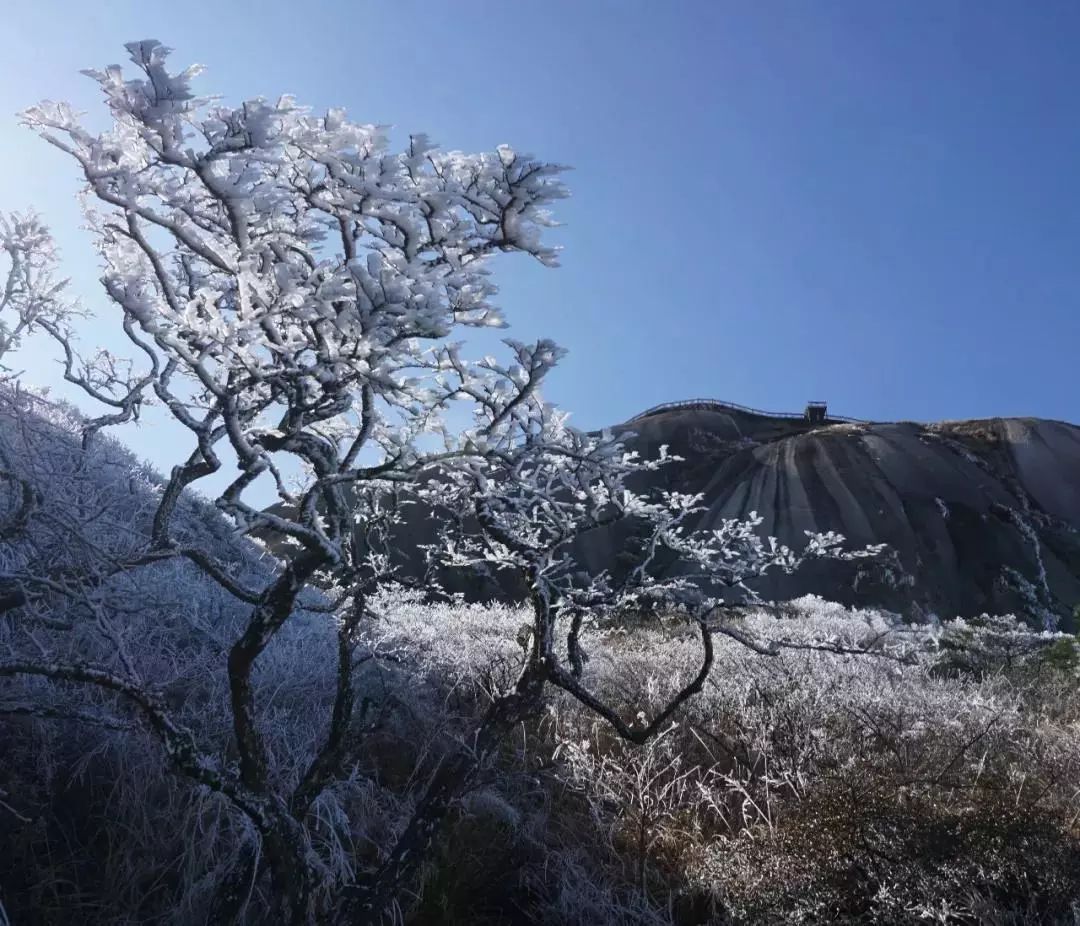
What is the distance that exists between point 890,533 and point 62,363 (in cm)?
2689

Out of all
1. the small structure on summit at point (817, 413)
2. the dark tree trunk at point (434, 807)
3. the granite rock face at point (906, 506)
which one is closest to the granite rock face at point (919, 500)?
the granite rock face at point (906, 506)

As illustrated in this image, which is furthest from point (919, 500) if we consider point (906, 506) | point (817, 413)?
point (817, 413)

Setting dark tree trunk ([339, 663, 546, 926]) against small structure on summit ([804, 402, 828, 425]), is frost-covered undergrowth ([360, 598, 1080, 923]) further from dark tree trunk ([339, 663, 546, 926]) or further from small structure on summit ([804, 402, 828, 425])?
small structure on summit ([804, 402, 828, 425])

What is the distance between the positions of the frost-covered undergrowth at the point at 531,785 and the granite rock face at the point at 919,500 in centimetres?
1762

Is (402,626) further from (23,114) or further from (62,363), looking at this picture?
(23,114)

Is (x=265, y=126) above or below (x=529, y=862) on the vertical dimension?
above

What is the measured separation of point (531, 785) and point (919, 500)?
27.2m

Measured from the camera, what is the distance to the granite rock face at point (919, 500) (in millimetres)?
24516

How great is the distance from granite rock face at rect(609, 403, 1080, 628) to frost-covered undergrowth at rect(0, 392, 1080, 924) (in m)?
17.6

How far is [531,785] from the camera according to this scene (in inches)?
203

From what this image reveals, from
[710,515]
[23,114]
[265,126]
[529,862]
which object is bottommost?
[529,862]

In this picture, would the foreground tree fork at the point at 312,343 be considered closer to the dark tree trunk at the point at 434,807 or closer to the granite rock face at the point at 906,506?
the dark tree trunk at the point at 434,807

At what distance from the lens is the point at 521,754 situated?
541 centimetres

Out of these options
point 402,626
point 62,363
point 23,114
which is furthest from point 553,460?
point 402,626
